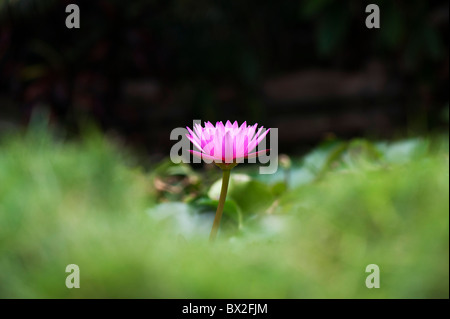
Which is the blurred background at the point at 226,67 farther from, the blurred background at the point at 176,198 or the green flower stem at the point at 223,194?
the green flower stem at the point at 223,194

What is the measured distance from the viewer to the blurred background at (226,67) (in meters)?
3.00

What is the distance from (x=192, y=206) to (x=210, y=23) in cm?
272

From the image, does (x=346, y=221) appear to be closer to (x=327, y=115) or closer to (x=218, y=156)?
(x=218, y=156)

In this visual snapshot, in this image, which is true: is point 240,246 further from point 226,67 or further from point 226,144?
point 226,67

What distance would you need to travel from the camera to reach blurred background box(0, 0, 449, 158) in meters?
3.00

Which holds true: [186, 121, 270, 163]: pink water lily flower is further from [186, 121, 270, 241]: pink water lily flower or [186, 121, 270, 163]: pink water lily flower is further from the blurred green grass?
the blurred green grass

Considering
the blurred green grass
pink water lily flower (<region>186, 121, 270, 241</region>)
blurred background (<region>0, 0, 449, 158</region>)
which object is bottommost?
the blurred green grass

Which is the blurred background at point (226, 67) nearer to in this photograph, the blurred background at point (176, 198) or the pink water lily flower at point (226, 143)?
the blurred background at point (176, 198)

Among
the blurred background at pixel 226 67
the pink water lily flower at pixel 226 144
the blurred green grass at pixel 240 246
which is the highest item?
the blurred background at pixel 226 67

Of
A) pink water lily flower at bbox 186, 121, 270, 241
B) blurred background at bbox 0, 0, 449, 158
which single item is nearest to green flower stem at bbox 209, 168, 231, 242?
pink water lily flower at bbox 186, 121, 270, 241

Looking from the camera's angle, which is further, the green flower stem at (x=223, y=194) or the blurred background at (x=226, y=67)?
the blurred background at (x=226, y=67)

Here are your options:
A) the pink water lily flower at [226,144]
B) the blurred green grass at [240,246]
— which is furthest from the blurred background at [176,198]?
the pink water lily flower at [226,144]

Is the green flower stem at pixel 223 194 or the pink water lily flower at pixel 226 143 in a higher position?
the pink water lily flower at pixel 226 143

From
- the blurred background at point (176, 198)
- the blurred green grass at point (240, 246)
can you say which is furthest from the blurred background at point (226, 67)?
the blurred green grass at point (240, 246)
